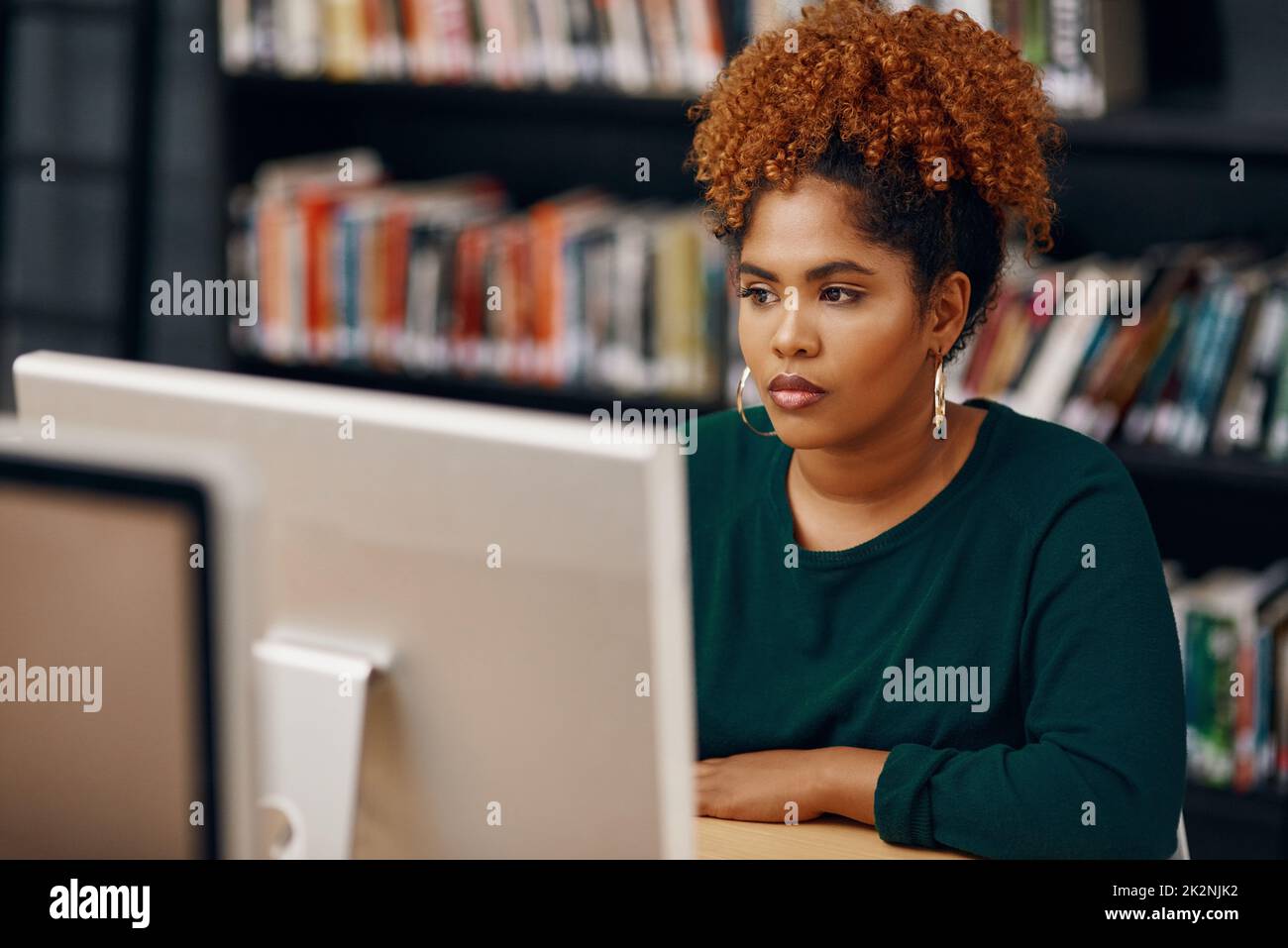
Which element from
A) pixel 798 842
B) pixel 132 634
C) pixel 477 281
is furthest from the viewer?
pixel 477 281

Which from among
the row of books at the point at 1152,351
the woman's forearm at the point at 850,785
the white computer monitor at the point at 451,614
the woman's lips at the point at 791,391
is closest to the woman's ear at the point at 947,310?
the woman's lips at the point at 791,391

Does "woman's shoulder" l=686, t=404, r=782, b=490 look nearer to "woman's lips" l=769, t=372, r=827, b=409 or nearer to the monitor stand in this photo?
"woman's lips" l=769, t=372, r=827, b=409

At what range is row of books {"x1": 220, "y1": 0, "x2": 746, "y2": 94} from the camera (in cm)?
233

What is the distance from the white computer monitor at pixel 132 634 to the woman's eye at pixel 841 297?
0.71 m

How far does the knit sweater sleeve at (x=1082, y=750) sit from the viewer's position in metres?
1.14

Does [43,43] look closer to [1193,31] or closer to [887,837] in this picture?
[1193,31]

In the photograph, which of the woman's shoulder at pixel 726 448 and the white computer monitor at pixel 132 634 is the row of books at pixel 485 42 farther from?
the white computer monitor at pixel 132 634

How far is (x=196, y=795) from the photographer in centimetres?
71

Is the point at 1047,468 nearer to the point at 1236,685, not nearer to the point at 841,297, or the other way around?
the point at 841,297

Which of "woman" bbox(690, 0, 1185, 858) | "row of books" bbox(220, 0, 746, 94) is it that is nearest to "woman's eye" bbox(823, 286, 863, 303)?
"woman" bbox(690, 0, 1185, 858)

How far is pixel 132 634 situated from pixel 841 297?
2.45ft

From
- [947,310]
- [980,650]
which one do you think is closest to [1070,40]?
[947,310]

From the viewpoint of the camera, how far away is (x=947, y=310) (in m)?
1.37
